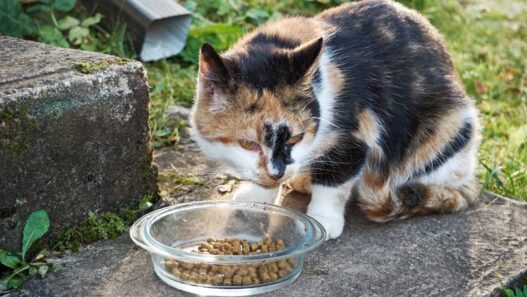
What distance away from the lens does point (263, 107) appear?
2859mm

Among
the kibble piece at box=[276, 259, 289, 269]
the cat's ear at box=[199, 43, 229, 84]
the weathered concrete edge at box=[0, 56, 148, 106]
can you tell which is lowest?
the kibble piece at box=[276, 259, 289, 269]

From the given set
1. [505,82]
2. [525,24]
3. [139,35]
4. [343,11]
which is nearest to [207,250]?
[343,11]

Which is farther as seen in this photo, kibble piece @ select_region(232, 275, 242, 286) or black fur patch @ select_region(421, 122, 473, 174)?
black fur patch @ select_region(421, 122, 473, 174)

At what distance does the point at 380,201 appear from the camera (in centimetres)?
338

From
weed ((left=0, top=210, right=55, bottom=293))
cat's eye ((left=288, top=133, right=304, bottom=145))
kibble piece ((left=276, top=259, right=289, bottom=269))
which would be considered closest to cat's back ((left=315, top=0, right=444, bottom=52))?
cat's eye ((left=288, top=133, right=304, bottom=145))

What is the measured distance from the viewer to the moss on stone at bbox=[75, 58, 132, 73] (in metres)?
2.99

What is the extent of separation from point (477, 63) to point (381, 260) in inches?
123

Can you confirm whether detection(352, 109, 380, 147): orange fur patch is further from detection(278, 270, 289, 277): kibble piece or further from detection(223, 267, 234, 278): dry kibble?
detection(223, 267, 234, 278): dry kibble

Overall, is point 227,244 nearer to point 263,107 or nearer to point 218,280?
point 218,280

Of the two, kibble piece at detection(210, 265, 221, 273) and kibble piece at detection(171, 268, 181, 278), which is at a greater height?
kibble piece at detection(210, 265, 221, 273)

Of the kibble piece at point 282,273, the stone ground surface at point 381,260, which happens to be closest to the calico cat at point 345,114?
the stone ground surface at point 381,260

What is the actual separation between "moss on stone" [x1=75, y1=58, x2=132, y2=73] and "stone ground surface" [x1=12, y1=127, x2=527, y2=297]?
2.33ft

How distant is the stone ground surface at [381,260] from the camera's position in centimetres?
282

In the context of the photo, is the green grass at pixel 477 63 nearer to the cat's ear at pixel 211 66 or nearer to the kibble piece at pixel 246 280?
the cat's ear at pixel 211 66
